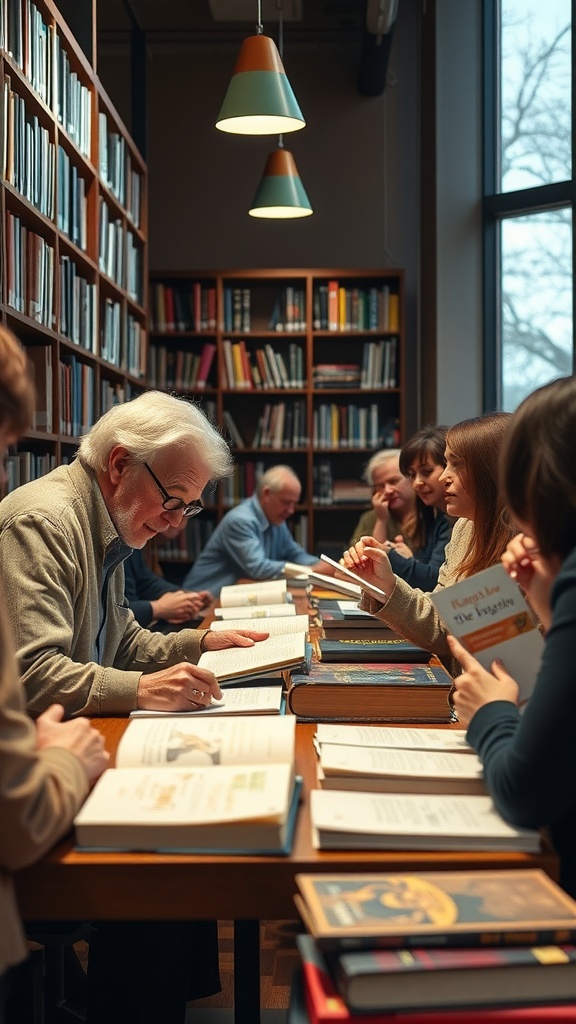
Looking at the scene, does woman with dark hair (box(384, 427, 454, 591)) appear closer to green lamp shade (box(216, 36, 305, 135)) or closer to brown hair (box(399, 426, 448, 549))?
brown hair (box(399, 426, 448, 549))

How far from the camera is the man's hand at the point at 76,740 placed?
1330mm

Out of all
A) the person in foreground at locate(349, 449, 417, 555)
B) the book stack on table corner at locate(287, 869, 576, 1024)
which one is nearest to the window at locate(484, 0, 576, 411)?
the person in foreground at locate(349, 449, 417, 555)

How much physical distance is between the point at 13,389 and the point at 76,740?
0.46 meters

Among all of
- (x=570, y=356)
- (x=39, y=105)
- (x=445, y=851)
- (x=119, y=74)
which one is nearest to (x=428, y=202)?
(x=570, y=356)

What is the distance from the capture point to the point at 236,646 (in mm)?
2328

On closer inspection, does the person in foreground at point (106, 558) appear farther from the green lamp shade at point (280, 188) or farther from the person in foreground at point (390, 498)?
the green lamp shade at point (280, 188)

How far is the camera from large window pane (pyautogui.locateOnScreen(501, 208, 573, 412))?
18.5 feet

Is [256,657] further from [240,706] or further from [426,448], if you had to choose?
[426,448]

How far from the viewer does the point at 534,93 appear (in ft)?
19.0

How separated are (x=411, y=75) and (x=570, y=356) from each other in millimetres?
2404

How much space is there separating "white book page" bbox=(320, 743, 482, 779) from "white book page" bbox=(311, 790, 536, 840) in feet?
0.09

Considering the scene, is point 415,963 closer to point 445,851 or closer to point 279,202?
point 445,851

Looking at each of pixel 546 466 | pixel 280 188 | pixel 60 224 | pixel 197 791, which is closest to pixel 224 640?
pixel 197 791

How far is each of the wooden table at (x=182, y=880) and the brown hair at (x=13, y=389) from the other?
0.50 m
